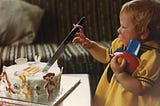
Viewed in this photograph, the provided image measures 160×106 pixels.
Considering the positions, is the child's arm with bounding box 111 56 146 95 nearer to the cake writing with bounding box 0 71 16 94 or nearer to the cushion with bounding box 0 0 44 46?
the cake writing with bounding box 0 71 16 94

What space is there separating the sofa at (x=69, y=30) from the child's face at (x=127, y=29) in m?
0.23

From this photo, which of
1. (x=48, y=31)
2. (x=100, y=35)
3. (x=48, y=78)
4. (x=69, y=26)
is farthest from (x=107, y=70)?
(x=48, y=31)

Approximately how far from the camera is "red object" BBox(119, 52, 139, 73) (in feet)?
2.52

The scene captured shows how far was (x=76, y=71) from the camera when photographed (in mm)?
1241

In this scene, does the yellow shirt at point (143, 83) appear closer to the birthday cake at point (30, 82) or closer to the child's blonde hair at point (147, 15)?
the child's blonde hair at point (147, 15)

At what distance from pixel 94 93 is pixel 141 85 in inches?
7.0

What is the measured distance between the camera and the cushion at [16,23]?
1483 mm

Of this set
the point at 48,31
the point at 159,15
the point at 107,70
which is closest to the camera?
the point at 159,15

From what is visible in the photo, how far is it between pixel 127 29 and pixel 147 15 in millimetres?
65

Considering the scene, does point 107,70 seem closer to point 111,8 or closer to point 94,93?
point 94,93

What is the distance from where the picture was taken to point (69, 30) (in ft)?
4.37

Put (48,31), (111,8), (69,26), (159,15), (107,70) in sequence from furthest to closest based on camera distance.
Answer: (48,31), (69,26), (111,8), (107,70), (159,15)

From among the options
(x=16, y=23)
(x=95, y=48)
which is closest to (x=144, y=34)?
(x=95, y=48)

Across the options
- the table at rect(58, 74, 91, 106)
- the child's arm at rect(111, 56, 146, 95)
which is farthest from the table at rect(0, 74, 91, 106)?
the child's arm at rect(111, 56, 146, 95)
